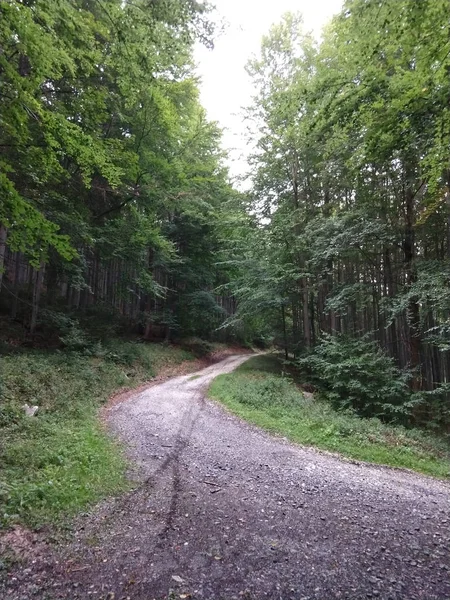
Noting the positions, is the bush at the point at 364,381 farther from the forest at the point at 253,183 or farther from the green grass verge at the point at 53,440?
the green grass verge at the point at 53,440

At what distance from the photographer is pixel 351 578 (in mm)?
2914

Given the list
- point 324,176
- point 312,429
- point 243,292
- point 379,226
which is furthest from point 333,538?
point 243,292

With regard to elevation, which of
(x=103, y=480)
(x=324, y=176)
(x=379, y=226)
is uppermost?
(x=324, y=176)

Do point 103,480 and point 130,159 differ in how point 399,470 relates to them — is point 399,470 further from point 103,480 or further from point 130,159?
point 130,159

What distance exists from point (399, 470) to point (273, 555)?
14.2 ft

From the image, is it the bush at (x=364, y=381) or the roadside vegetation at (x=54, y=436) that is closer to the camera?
the roadside vegetation at (x=54, y=436)

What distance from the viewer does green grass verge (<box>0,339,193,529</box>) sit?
13.0 feet

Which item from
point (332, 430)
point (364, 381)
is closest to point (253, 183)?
point (364, 381)

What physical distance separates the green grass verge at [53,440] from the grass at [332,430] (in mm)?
4141

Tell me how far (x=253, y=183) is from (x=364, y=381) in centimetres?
1195

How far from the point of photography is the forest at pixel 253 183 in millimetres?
4234

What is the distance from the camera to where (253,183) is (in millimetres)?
18250

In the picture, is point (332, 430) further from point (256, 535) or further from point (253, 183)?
point (253, 183)

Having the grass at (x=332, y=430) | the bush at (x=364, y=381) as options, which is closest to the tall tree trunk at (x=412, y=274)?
the bush at (x=364, y=381)
